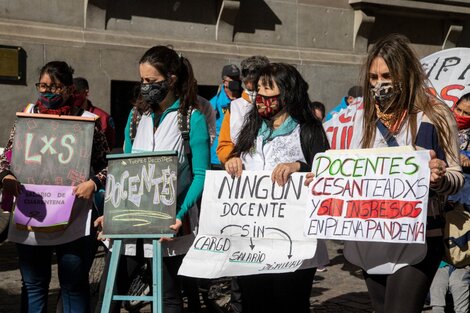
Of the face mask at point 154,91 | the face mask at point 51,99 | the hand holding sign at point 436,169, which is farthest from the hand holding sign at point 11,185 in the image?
the hand holding sign at point 436,169

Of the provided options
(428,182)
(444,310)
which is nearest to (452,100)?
(444,310)

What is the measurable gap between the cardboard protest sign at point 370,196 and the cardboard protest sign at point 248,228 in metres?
0.22

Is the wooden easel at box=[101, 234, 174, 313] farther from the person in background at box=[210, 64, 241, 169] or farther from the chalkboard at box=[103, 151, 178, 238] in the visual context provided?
the person in background at box=[210, 64, 241, 169]

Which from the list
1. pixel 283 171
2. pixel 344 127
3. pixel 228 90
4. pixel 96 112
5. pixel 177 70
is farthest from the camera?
pixel 228 90

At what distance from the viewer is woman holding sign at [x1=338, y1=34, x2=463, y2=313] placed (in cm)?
381

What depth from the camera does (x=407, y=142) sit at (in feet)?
12.9

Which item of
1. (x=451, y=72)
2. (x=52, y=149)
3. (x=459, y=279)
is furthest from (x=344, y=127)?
(x=459, y=279)

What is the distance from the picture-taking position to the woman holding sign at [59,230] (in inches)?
191

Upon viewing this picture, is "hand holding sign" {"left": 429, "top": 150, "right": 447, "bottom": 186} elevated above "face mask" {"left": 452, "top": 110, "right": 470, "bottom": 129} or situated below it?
below

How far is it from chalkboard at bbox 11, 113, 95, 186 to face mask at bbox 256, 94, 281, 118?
42.6 inches

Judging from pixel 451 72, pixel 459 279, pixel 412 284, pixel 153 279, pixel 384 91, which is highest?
pixel 451 72

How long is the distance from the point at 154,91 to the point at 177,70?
0.20 m

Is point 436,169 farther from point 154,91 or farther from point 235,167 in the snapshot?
point 154,91

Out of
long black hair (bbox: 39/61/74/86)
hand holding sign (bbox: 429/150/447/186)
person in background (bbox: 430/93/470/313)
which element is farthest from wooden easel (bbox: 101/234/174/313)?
person in background (bbox: 430/93/470/313)
